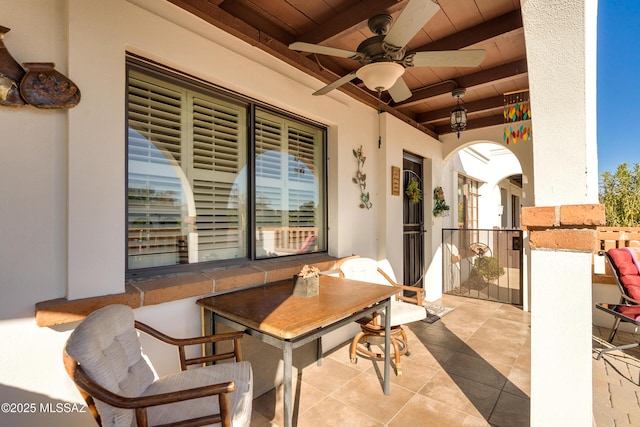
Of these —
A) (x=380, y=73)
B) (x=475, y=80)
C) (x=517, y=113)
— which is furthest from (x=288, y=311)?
(x=517, y=113)

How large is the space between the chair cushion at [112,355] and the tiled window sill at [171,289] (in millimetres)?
207

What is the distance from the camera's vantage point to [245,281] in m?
2.14

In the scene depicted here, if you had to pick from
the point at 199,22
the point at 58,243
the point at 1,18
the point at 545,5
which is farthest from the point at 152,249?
the point at 545,5

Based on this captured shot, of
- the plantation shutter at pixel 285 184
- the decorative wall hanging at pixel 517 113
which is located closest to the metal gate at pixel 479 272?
the decorative wall hanging at pixel 517 113

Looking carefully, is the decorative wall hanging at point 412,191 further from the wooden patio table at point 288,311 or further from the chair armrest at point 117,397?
the chair armrest at point 117,397

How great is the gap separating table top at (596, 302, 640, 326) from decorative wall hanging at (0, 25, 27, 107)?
14.6 ft

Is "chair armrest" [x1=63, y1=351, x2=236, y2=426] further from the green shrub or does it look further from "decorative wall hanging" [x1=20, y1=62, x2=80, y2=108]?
the green shrub

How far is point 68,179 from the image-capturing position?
147cm

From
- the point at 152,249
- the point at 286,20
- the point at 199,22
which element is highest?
the point at 286,20

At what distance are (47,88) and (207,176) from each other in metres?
0.97

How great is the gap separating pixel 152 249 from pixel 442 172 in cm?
467

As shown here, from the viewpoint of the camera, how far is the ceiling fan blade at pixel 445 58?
1.73m

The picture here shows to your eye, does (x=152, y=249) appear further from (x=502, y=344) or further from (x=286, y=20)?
(x=502, y=344)

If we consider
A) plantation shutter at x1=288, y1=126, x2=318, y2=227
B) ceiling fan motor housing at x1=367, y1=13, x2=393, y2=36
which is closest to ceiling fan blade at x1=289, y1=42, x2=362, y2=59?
ceiling fan motor housing at x1=367, y1=13, x2=393, y2=36
